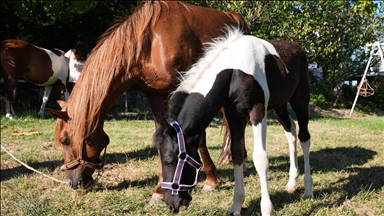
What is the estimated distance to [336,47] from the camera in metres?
13.4

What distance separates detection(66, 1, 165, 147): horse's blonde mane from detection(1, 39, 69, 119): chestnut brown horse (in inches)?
223

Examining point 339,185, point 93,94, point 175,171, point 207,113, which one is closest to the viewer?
point 175,171

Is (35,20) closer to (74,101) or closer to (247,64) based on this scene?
(74,101)

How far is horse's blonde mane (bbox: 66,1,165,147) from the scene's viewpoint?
3129 mm

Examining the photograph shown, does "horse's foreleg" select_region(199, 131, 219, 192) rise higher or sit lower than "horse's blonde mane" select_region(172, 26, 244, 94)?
lower

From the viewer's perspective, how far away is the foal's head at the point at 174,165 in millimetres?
2348

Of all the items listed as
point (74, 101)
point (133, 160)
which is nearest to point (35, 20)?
point (133, 160)

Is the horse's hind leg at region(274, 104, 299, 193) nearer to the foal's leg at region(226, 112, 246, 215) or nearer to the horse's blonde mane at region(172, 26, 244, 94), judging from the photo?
the foal's leg at region(226, 112, 246, 215)

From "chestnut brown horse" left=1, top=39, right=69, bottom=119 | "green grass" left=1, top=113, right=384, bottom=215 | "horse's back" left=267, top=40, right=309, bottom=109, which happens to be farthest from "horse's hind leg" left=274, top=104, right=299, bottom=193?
"chestnut brown horse" left=1, top=39, right=69, bottom=119

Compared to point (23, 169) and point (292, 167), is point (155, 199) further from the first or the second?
point (23, 169)

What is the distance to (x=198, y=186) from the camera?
150 inches

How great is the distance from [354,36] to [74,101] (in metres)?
13.3

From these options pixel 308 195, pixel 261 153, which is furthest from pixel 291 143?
pixel 261 153

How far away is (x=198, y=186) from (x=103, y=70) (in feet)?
5.75
